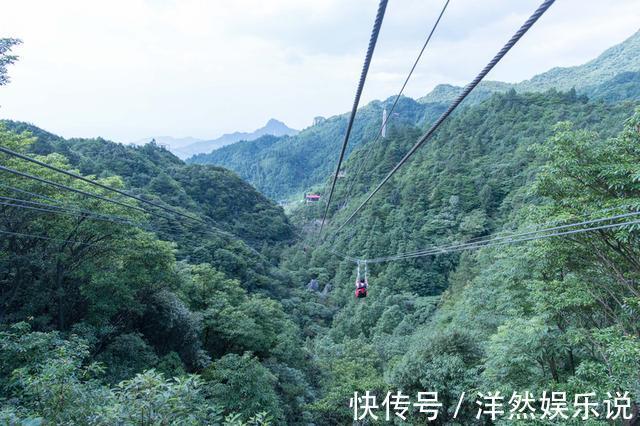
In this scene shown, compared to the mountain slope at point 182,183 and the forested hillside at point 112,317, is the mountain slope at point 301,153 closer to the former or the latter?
the mountain slope at point 182,183

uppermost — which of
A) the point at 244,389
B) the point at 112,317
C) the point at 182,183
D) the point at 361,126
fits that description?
the point at 361,126

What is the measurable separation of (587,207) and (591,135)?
1368mm

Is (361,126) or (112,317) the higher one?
(361,126)

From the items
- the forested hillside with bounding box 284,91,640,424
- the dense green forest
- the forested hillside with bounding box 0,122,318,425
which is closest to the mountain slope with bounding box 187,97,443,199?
the forested hillside with bounding box 284,91,640,424

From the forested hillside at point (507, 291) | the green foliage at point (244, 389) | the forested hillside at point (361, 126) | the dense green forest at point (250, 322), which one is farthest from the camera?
the forested hillside at point (361, 126)

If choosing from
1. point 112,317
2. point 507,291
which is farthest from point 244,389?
point 507,291

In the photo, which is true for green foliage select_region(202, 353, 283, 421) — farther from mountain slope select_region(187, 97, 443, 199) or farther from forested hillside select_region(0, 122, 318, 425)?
mountain slope select_region(187, 97, 443, 199)

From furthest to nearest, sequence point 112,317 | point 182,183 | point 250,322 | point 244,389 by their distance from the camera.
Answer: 1. point 182,183
2. point 250,322
3. point 112,317
4. point 244,389

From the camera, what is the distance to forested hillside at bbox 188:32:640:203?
254 ft

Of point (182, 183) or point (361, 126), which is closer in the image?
point (182, 183)

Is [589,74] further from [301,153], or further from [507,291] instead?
[507,291]

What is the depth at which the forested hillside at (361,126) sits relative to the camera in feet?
254

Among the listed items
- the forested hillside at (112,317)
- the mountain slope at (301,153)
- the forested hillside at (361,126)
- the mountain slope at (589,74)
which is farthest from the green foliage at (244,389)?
the mountain slope at (301,153)

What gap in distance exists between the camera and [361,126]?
115m
